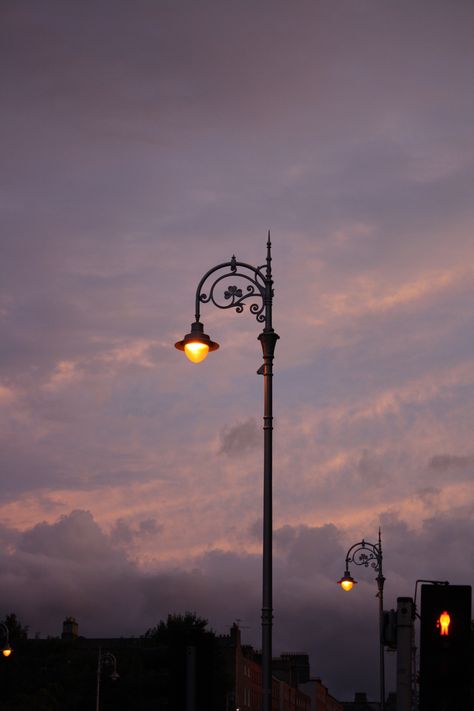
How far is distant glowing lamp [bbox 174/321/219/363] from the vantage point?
679 inches

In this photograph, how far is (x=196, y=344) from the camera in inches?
680

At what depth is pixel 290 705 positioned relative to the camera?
570ft

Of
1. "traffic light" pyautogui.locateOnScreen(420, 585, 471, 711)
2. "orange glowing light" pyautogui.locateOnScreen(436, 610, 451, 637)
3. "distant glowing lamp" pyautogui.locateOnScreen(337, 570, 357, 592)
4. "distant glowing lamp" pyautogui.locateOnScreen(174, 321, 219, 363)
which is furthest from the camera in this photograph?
"distant glowing lamp" pyautogui.locateOnScreen(337, 570, 357, 592)

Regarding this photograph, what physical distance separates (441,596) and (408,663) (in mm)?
794

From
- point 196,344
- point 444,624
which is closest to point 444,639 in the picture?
point 444,624

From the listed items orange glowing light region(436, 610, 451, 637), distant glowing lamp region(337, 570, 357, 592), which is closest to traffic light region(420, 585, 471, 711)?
orange glowing light region(436, 610, 451, 637)

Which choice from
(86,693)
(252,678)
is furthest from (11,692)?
(252,678)

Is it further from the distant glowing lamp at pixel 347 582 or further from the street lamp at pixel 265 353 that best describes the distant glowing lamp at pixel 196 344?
the distant glowing lamp at pixel 347 582

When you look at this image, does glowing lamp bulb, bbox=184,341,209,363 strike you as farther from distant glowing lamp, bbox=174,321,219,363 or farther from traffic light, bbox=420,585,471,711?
traffic light, bbox=420,585,471,711

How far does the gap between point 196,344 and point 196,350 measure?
0.11m

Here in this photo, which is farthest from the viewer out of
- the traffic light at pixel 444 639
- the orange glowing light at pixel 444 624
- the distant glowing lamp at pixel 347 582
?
the distant glowing lamp at pixel 347 582

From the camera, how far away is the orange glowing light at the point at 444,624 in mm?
11938

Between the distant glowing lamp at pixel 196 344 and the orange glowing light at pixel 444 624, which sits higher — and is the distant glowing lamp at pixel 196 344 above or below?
above

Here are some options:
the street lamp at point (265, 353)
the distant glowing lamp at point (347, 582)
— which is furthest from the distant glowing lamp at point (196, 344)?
the distant glowing lamp at point (347, 582)
